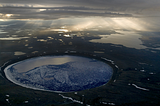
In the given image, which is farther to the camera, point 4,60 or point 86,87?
point 4,60

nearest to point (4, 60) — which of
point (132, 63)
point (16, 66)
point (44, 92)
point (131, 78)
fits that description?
point (16, 66)

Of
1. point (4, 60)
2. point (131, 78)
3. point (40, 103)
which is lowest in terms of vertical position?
point (40, 103)

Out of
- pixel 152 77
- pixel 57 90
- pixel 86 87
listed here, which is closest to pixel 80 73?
pixel 86 87

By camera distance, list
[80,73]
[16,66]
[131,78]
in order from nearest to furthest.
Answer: [131,78] < [80,73] < [16,66]

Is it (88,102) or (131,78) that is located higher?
(131,78)

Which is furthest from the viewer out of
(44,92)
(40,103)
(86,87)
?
(86,87)

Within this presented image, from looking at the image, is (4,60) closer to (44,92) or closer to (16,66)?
(16,66)

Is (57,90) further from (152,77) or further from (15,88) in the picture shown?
(152,77)
